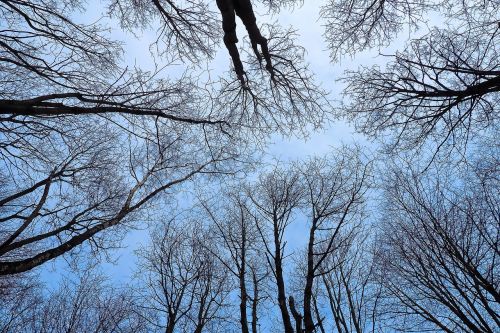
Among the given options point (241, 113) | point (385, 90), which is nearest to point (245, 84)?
point (241, 113)

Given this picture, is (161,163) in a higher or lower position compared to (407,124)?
higher

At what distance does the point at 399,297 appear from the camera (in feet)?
25.2

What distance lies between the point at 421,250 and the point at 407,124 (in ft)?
13.3

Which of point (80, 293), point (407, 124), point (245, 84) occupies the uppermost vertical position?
point (245, 84)

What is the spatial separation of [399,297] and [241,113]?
6366mm

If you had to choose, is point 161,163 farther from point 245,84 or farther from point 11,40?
point 11,40

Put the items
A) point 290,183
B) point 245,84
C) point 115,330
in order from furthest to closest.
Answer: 1. point 115,330
2. point 290,183
3. point 245,84

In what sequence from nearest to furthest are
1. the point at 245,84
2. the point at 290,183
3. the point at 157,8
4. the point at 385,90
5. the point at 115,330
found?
the point at 385,90, the point at 157,8, the point at 245,84, the point at 290,183, the point at 115,330

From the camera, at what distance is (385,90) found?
179 inches

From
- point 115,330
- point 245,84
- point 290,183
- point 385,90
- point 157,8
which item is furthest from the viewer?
point 115,330

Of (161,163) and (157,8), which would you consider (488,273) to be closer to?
(161,163)

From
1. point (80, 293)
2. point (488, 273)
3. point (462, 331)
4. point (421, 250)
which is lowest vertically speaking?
point (462, 331)

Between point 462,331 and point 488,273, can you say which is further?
point 462,331

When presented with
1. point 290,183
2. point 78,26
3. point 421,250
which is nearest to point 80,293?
point 290,183
